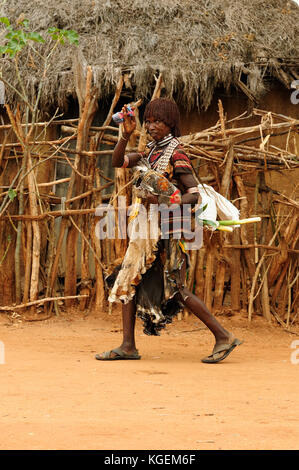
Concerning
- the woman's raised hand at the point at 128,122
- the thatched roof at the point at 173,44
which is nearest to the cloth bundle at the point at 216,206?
the woman's raised hand at the point at 128,122

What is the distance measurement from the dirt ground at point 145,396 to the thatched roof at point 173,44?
3049mm

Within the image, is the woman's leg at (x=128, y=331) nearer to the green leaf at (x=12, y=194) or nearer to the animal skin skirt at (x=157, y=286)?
the animal skin skirt at (x=157, y=286)

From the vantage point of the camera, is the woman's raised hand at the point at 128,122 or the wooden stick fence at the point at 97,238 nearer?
the woman's raised hand at the point at 128,122

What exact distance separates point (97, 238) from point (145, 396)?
3.17 meters

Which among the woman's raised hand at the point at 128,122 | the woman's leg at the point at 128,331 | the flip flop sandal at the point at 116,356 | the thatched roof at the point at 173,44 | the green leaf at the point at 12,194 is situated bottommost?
the flip flop sandal at the point at 116,356

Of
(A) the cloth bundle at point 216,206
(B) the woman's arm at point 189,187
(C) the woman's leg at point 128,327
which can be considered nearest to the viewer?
(B) the woman's arm at point 189,187

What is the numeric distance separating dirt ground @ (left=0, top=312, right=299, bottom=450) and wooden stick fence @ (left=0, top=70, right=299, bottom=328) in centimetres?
76

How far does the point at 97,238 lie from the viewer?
631 cm

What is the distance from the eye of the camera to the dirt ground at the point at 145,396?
8.14ft

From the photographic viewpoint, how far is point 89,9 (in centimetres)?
838

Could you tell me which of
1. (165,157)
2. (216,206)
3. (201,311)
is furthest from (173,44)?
(201,311)

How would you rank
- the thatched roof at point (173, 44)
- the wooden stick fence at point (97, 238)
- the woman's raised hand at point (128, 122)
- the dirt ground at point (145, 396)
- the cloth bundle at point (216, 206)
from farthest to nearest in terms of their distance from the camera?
the thatched roof at point (173, 44)
the wooden stick fence at point (97, 238)
the cloth bundle at point (216, 206)
the woman's raised hand at point (128, 122)
the dirt ground at point (145, 396)

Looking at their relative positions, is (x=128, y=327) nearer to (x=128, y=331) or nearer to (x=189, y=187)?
(x=128, y=331)

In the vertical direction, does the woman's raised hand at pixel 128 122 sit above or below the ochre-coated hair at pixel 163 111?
below
